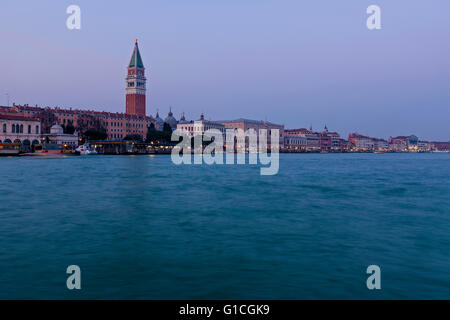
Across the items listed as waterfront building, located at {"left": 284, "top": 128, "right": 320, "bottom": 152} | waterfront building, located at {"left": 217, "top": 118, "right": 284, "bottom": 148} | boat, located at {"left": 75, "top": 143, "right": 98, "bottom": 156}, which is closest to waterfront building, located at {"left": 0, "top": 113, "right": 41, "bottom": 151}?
boat, located at {"left": 75, "top": 143, "right": 98, "bottom": 156}

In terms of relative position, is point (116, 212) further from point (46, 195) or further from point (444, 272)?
point (444, 272)

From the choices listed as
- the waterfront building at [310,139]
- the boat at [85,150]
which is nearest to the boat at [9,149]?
the boat at [85,150]

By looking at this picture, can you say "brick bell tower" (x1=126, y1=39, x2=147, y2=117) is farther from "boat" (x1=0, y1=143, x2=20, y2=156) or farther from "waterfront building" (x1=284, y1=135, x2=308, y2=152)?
"waterfront building" (x1=284, y1=135, x2=308, y2=152)

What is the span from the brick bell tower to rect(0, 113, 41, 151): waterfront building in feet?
146

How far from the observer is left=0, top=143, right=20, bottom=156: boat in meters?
64.9

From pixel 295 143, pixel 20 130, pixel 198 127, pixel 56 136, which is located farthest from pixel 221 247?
pixel 295 143

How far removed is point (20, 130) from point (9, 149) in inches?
400

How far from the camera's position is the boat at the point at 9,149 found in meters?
64.9

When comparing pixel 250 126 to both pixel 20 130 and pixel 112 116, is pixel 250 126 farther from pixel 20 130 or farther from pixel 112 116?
pixel 20 130

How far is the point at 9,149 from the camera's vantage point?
216 feet

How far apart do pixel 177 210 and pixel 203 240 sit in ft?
17.3

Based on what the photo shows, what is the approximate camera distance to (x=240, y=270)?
7.55 meters

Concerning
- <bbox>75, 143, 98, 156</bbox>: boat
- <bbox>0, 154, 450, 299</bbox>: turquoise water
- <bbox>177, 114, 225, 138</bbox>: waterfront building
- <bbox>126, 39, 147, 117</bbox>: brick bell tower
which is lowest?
<bbox>0, 154, 450, 299</bbox>: turquoise water

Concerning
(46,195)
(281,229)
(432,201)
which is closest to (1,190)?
(46,195)
